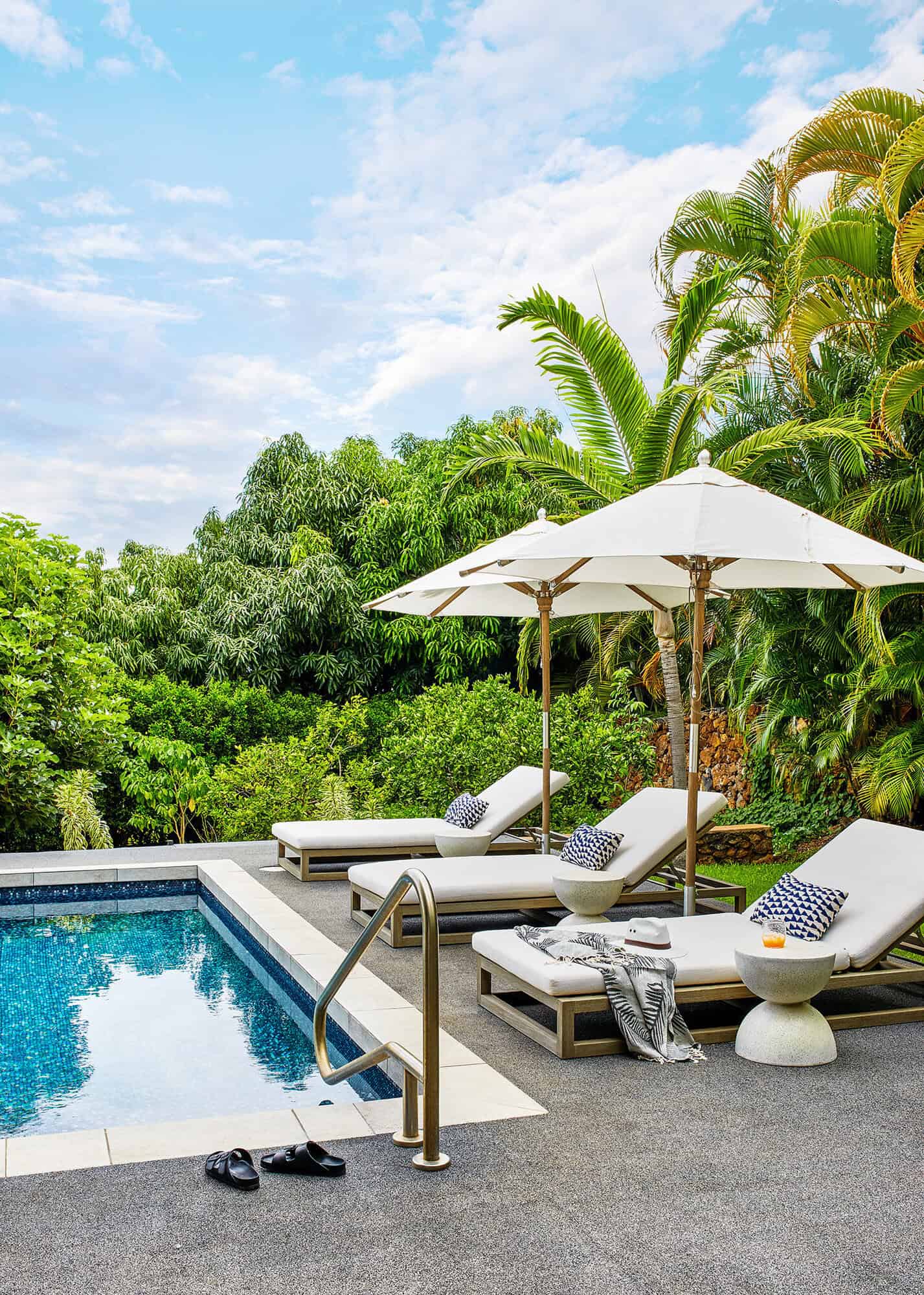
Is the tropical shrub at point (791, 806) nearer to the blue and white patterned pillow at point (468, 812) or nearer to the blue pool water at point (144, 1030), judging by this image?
the blue and white patterned pillow at point (468, 812)

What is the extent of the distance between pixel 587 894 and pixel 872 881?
1.60 meters

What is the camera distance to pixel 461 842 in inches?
338

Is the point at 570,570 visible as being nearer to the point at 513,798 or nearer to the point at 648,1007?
the point at 513,798

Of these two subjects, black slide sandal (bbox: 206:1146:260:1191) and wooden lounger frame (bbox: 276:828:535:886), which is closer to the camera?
black slide sandal (bbox: 206:1146:260:1191)

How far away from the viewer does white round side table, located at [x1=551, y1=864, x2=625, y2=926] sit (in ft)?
21.5

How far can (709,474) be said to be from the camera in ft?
20.4

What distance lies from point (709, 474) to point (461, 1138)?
12.3 ft

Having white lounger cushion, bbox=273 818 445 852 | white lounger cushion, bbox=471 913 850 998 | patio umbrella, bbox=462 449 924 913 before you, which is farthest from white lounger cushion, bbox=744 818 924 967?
white lounger cushion, bbox=273 818 445 852

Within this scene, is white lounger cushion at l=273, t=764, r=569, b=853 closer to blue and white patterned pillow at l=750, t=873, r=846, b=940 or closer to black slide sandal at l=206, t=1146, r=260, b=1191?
blue and white patterned pillow at l=750, t=873, r=846, b=940

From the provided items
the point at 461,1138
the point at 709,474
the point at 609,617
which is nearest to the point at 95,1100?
the point at 461,1138

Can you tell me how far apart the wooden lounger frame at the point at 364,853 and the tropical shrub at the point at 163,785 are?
3684 mm

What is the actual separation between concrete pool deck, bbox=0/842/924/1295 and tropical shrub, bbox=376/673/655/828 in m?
6.72

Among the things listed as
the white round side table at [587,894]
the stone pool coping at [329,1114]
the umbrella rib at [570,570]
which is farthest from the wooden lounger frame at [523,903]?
the umbrella rib at [570,570]

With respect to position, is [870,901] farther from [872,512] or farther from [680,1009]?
[872,512]
